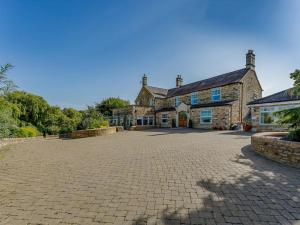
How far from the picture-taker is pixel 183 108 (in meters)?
25.1

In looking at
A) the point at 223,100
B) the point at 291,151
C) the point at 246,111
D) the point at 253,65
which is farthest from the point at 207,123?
the point at 291,151

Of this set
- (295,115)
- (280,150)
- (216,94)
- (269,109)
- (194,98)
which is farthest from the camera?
(194,98)

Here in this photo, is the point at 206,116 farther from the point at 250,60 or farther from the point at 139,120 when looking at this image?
the point at 139,120

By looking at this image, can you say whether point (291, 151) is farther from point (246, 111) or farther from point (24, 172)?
point (246, 111)

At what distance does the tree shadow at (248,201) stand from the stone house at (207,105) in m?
16.1

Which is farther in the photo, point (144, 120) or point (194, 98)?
point (144, 120)

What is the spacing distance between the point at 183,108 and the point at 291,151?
62.5ft

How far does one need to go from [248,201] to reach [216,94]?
21150mm

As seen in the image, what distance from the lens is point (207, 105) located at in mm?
22328

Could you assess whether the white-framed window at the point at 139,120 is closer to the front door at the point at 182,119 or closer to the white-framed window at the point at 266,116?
the front door at the point at 182,119

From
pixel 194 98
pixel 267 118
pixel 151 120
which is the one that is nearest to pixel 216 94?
pixel 194 98

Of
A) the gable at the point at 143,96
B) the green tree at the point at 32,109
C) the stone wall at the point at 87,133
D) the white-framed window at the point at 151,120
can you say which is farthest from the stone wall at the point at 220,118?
the green tree at the point at 32,109

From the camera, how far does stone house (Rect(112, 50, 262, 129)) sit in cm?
2075

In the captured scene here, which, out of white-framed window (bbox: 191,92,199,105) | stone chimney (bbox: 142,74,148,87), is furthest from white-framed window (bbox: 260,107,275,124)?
stone chimney (bbox: 142,74,148,87)
